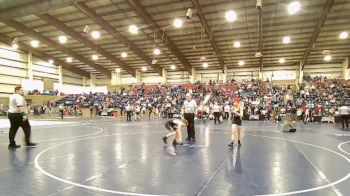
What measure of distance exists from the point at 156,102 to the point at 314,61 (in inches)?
897

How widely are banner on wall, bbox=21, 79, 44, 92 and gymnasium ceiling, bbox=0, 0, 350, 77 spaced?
13.8 ft

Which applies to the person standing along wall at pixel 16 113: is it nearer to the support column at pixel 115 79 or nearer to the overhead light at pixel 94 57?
the overhead light at pixel 94 57

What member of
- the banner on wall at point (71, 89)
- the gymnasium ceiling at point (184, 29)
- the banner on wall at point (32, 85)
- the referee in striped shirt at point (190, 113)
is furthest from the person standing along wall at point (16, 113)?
the banner on wall at point (71, 89)

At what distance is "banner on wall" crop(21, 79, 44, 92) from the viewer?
42.0m

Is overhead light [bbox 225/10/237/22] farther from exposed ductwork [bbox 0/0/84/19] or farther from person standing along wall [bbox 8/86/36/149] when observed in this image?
person standing along wall [bbox 8/86/36/149]

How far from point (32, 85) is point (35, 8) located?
76.6 ft

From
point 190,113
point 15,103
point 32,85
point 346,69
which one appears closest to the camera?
point 15,103

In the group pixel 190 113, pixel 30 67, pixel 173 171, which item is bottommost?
pixel 173 171

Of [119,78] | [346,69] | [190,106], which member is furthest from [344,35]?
[119,78]

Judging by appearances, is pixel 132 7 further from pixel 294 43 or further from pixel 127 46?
pixel 294 43

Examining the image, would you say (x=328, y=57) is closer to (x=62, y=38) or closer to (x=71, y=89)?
(x=62, y=38)

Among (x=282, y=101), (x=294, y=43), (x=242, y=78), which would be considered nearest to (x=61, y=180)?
(x=282, y=101)

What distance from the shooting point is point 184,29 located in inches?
1212

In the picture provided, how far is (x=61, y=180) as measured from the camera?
4895 millimetres
